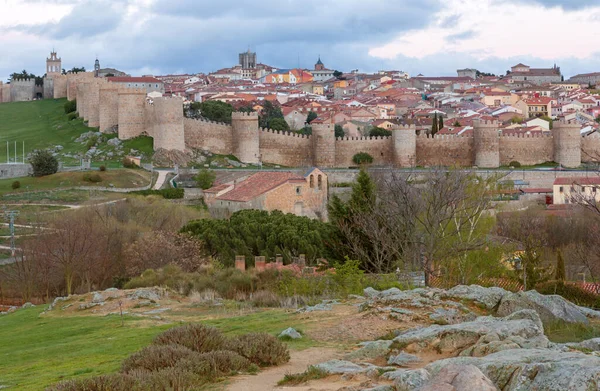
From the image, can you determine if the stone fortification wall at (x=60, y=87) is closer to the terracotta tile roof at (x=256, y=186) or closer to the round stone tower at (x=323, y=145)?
the round stone tower at (x=323, y=145)

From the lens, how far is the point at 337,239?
2584 cm

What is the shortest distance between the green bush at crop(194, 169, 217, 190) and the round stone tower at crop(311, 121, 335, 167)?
35.3 ft

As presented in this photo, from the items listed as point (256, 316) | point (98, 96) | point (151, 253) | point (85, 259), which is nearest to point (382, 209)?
point (151, 253)

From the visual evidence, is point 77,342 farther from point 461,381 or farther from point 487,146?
point 487,146

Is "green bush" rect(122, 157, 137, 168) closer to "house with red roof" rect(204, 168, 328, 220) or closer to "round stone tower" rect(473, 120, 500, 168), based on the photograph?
"house with red roof" rect(204, 168, 328, 220)

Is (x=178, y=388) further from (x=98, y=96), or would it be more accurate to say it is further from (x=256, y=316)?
(x=98, y=96)

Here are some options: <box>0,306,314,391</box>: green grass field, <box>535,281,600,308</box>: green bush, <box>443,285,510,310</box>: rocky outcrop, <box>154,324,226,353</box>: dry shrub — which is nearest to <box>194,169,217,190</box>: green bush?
<box>0,306,314,391</box>: green grass field

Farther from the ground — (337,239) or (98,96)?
(98,96)

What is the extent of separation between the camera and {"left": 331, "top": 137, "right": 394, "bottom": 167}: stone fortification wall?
56.9 metres

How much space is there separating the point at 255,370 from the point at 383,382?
Answer: 5.59ft

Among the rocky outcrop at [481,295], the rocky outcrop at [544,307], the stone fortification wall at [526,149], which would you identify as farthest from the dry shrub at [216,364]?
the stone fortification wall at [526,149]

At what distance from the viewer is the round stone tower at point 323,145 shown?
184 feet

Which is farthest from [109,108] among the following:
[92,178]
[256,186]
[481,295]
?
[481,295]

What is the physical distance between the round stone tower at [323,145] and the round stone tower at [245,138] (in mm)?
3448
